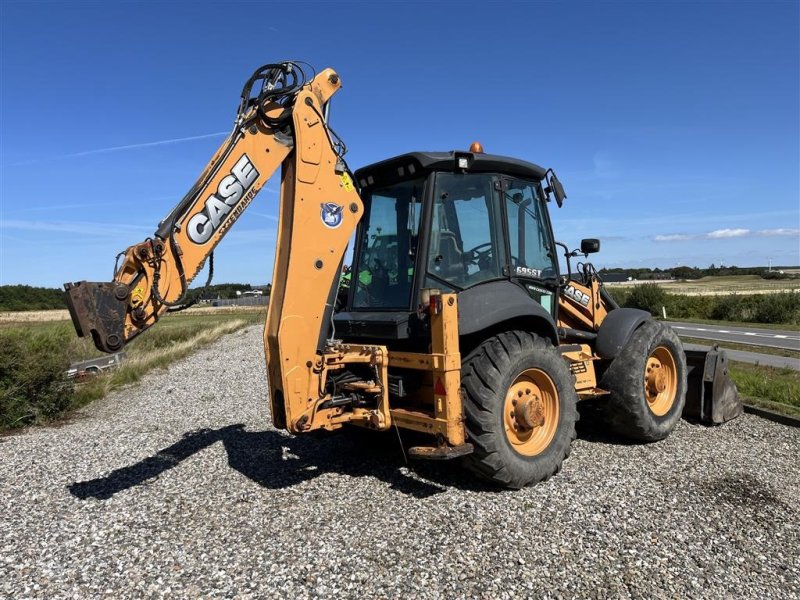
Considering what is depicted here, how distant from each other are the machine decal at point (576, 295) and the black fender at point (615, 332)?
11.9 inches

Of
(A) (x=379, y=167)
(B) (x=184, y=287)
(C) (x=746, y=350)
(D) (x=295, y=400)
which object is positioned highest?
(A) (x=379, y=167)

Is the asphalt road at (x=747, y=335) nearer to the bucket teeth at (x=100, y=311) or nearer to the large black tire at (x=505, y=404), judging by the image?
the large black tire at (x=505, y=404)

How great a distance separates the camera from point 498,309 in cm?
494

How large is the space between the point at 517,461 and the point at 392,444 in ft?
5.82

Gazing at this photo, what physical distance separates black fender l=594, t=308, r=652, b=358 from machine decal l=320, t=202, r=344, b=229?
129 inches

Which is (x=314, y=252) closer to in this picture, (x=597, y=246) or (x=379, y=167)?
(x=379, y=167)

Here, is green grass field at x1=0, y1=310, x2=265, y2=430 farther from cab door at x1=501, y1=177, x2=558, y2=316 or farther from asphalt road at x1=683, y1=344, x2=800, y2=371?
asphalt road at x1=683, y1=344, x2=800, y2=371

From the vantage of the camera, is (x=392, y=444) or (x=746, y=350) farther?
(x=746, y=350)

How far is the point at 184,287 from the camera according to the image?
442 centimetres

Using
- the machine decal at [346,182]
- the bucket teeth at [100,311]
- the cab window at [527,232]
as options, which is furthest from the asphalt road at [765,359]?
the bucket teeth at [100,311]

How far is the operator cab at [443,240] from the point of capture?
505cm

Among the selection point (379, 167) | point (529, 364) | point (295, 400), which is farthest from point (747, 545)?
point (379, 167)

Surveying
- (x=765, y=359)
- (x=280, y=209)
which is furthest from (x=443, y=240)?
(x=765, y=359)

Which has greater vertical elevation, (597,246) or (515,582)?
(597,246)
